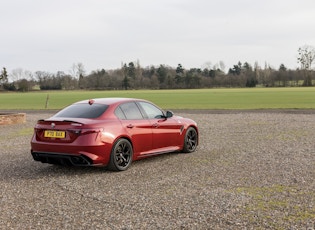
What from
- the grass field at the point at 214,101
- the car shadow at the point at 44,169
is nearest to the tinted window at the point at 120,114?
the car shadow at the point at 44,169

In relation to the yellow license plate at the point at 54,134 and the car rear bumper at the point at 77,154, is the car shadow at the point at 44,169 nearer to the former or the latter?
the car rear bumper at the point at 77,154

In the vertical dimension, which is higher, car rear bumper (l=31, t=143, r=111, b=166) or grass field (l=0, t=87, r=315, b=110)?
car rear bumper (l=31, t=143, r=111, b=166)

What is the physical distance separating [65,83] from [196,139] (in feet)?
401

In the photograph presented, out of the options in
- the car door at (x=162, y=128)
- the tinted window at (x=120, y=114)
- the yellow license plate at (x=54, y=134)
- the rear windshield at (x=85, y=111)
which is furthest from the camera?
the car door at (x=162, y=128)

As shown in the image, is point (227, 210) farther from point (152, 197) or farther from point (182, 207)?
point (152, 197)

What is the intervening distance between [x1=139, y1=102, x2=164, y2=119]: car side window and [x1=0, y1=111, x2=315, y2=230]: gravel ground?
1.00 metres

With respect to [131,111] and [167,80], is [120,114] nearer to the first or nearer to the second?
[131,111]

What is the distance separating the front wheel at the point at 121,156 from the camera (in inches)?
291

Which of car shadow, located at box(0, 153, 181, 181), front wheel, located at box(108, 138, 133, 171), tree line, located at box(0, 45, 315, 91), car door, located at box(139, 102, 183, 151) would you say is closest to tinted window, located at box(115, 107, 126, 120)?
front wheel, located at box(108, 138, 133, 171)

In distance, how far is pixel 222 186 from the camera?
20.7 ft

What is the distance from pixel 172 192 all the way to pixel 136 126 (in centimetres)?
232

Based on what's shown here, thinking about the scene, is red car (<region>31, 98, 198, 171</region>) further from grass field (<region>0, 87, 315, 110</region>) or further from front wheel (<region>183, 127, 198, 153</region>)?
grass field (<region>0, 87, 315, 110</region>)

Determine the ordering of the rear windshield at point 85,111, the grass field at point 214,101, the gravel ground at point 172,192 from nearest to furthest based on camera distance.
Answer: the gravel ground at point 172,192 < the rear windshield at point 85,111 < the grass field at point 214,101

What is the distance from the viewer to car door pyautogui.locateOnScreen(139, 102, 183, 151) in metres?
8.54
